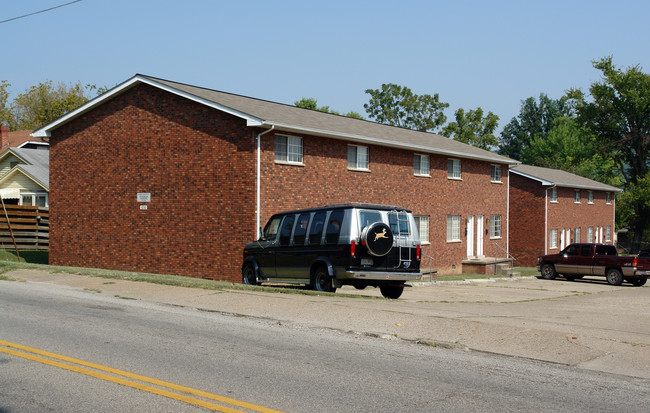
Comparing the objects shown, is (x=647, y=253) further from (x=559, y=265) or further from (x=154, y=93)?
(x=154, y=93)

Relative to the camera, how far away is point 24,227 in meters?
32.4

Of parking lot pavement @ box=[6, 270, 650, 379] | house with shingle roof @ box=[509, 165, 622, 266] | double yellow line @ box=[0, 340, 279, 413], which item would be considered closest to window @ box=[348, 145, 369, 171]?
parking lot pavement @ box=[6, 270, 650, 379]

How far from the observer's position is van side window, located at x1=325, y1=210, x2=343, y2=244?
50.9 feet

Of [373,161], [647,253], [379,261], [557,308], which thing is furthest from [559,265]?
[379,261]

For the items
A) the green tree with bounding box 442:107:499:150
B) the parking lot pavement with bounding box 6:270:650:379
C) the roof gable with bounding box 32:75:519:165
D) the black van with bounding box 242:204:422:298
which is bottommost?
the parking lot pavement with bounding box 6:270:650:379

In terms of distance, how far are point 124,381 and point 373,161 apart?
1968 cm

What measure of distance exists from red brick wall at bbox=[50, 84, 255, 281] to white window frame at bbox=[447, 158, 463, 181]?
1303 centimetres

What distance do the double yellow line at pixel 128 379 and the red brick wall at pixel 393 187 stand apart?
12775 mm

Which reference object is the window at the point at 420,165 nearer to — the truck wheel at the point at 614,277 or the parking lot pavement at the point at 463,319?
the truck wheel at the point at 614,277

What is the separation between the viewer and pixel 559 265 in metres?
31.2

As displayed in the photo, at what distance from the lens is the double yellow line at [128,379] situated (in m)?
6.27

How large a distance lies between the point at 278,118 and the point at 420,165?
9.05 metres

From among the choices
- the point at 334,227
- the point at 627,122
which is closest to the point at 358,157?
the point at 334,227

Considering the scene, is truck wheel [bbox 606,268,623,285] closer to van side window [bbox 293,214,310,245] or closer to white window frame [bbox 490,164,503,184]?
white window frame [bbox 490,164,503,184]
